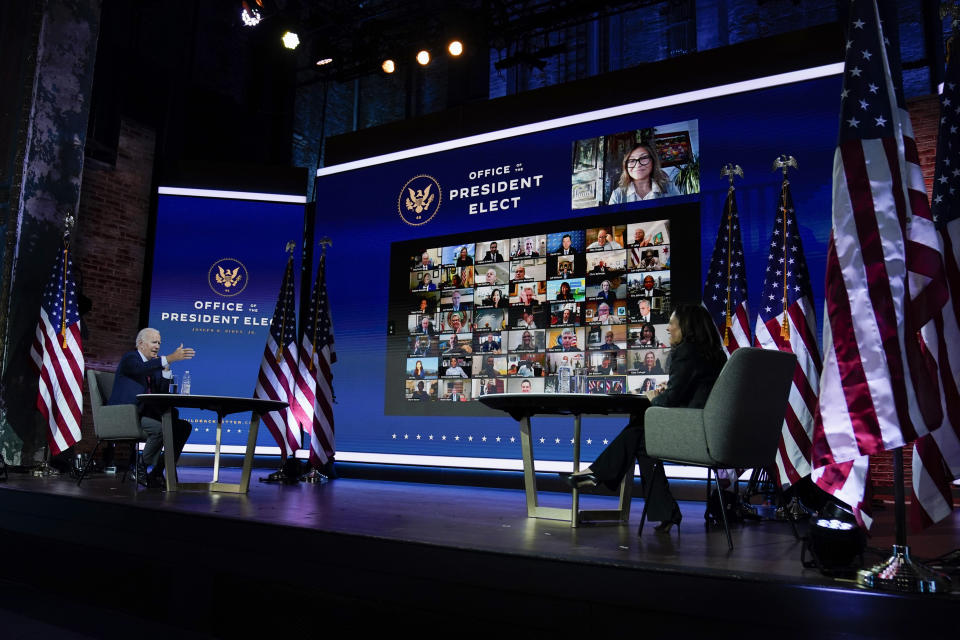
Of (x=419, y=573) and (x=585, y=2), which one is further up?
(x=585, y=2)

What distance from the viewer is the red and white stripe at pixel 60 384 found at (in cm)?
724

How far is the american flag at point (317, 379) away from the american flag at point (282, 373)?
0.39ft

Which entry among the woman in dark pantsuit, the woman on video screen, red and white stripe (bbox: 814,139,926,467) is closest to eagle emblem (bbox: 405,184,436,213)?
the woman on video screen

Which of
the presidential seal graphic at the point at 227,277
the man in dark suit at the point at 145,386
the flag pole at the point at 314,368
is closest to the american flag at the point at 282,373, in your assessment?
the flag pole at the point at 314,368

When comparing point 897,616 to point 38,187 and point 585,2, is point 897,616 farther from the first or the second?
point 585,2

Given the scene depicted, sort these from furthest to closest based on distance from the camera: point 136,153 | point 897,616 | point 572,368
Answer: point 136,153 → point 572,368 → point 897,616

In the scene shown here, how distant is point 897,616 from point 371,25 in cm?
993

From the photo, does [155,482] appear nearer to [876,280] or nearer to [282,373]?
[282,373]

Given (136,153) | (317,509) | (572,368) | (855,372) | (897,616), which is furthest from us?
(136,153)

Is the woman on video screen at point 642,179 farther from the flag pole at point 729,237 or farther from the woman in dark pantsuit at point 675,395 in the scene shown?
the woman in dark pantsuit at point 675,395

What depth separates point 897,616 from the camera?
229 centimetres

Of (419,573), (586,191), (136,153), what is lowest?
(419,573)

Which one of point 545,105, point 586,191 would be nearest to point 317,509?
point 586,191

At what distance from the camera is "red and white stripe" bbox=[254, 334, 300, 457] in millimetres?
8000
